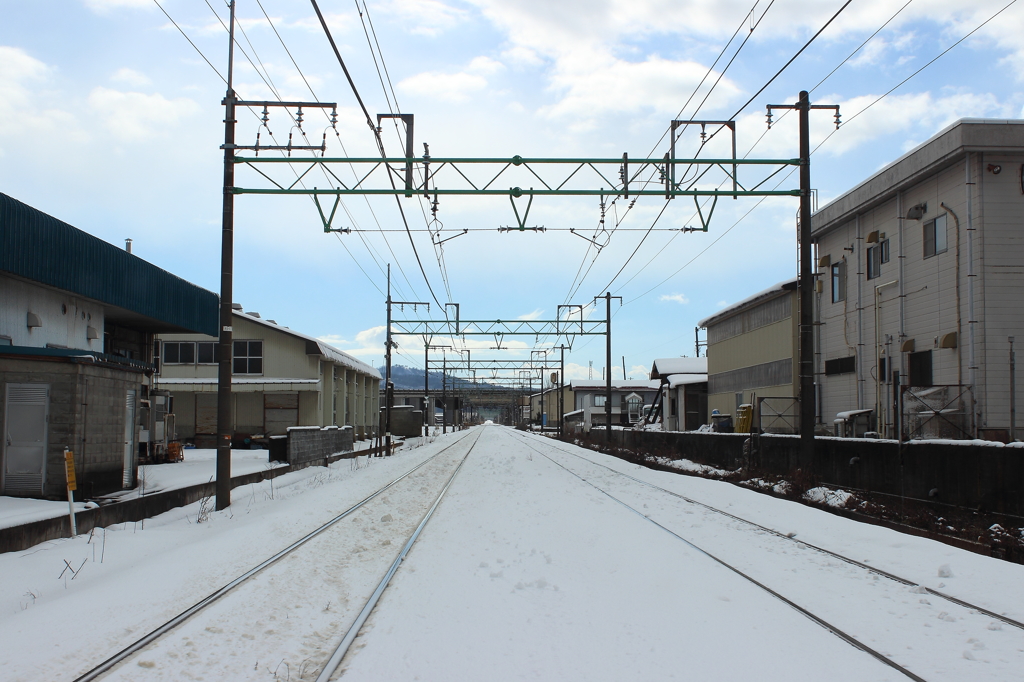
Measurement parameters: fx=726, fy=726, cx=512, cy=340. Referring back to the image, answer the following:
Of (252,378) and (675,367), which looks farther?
(675,367)

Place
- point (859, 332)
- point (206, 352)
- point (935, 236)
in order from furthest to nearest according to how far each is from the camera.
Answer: point (206, 352), point (859, 332), point (935, 236)

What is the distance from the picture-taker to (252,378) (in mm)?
38312

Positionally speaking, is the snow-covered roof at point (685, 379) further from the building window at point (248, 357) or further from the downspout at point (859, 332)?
the building window at point (248, 357)

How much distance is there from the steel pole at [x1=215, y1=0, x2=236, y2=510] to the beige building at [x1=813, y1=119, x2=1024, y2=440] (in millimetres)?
13906

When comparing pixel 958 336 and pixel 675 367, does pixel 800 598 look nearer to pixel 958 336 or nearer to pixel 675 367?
pixel 958 336

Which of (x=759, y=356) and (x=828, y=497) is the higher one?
(x=759, y=356)

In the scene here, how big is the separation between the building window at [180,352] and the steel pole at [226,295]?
26947 millimetres

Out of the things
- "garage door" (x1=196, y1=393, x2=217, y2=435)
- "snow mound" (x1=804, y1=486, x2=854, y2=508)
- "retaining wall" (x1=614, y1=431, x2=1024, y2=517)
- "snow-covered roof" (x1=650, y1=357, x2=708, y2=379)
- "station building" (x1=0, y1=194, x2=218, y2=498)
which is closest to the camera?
"retaining wall" (x1=614, y1=431, x2=1024, y2=517)

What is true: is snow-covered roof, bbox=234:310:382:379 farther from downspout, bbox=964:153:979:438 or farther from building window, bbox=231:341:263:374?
downspout, bbox=964:153:979:438

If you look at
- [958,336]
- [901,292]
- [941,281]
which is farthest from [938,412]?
[901,292]

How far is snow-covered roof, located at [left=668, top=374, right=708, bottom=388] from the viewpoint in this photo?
1709 inches

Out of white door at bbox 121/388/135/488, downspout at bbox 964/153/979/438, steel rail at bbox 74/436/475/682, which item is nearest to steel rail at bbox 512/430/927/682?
steel rail at bbox 74/436/475/682

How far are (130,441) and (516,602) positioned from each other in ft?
45.4

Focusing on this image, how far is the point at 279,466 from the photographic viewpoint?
2381 centimetres
